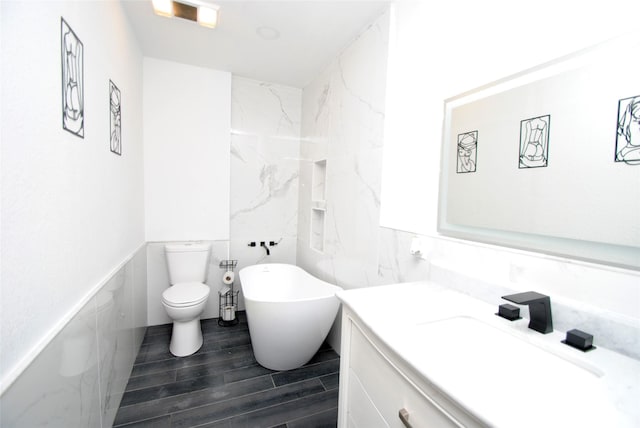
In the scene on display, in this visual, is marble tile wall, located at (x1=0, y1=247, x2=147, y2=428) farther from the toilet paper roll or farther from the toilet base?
the toilet paper roll

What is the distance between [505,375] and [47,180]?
159cm

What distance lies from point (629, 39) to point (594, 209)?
0.49 m

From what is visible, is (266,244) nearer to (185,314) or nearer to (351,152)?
(185,314)

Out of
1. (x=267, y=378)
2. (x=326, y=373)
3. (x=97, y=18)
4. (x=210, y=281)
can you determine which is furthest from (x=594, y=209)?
(x=210, y=281)

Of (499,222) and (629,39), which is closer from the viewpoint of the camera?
(629,39)

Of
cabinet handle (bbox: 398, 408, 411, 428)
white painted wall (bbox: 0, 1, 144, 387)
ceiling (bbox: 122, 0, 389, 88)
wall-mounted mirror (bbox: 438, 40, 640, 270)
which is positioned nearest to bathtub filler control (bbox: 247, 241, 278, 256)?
white painted wall (bbox: 0, 1, 144, 387)

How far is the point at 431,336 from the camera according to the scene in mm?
910

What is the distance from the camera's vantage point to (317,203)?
279cm

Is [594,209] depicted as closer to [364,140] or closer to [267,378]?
[364,140]

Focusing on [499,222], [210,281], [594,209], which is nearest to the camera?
[594,209]

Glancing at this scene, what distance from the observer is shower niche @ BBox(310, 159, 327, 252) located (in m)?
2.81

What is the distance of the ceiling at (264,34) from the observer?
1.80 m

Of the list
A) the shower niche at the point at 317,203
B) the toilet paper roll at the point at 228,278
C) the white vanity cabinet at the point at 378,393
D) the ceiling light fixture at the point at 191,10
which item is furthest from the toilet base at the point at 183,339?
the ceiling light fixture at the point at 191,10

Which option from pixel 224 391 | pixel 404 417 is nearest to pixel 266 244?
pixel 224 391
